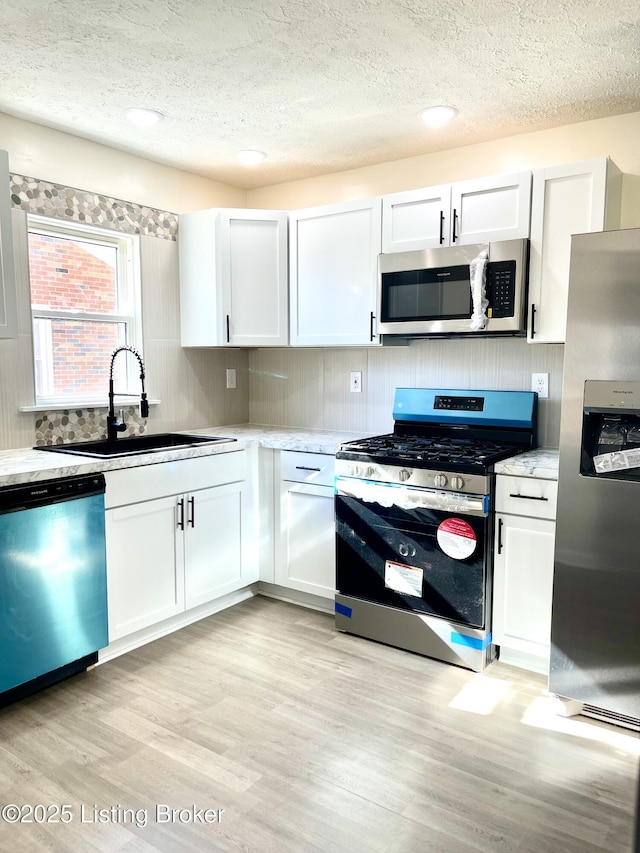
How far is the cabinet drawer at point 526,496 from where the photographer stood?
241cm

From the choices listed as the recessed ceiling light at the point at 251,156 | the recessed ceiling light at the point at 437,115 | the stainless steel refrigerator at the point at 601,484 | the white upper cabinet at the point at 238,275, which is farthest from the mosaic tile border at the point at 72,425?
the stainless steel refrigerator at the point at 601,484

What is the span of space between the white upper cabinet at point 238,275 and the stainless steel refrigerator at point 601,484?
1.76 meters

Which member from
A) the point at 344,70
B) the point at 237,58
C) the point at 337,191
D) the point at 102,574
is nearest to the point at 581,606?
the point at 102,574

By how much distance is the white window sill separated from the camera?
9.45ft

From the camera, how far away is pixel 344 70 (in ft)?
7.57

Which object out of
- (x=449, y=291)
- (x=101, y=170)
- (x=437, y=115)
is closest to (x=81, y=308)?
(x=101, y=170)

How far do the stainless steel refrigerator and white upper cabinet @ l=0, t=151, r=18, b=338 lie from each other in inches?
84.8

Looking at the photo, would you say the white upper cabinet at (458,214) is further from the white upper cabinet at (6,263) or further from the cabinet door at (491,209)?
the white upper cabinet at (6,263)

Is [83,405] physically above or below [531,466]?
above

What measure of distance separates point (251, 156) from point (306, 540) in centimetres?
211

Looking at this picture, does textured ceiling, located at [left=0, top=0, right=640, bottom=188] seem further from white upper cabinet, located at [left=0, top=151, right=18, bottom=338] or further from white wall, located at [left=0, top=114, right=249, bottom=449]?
white upper cabinet, located at [left=0, top=151, right=18, bottom=338]

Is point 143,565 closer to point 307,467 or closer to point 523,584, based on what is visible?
point 307,467

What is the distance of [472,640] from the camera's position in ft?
8.41

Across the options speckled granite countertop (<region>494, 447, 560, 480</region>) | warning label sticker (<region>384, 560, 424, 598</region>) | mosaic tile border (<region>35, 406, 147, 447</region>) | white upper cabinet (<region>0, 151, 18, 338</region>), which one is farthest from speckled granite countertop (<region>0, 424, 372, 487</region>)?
speckled granite countertop (<region>494, 447, 560, 480</region>)
